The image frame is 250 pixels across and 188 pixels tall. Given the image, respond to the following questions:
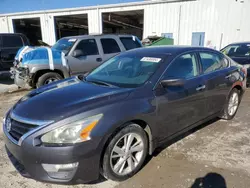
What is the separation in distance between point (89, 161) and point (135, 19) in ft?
78.8

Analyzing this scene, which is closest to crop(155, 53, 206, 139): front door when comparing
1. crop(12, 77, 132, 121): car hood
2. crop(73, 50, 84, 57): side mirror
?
crop(12, 77, 132, 121): car hood

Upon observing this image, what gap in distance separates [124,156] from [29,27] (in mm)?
28940

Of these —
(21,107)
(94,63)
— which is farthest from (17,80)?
(21,107)

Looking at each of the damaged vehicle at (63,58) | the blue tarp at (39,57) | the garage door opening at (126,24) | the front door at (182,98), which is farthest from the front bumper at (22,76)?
the garage door opening at (126,24)

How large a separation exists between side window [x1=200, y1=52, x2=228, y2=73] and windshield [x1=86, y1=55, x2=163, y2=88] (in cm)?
98

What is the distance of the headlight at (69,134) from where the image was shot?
81.0 inches

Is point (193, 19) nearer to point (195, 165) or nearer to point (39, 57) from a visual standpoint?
point (39, 57)

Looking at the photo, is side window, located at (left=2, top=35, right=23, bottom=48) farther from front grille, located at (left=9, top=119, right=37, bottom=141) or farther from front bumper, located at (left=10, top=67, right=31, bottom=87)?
front grille, located at (left=9, top=119, right=37, bottom=141)

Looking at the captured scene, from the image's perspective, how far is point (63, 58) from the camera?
6.18 m

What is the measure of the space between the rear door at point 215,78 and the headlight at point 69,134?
2.23m

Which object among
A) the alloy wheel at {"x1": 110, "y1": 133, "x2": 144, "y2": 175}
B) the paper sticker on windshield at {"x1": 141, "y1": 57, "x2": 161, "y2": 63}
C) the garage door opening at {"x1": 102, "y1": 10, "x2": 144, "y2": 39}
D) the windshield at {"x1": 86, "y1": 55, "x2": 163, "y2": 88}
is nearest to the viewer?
the alloy wheel at {"x1": 110, "y1": 133, "x2": 144, "y2": 175}

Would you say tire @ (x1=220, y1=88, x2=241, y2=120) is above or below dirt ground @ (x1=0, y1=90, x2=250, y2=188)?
above

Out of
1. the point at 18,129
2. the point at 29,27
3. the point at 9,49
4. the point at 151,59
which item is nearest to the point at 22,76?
the point at 9,49

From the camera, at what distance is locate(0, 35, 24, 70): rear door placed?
27.7 feet
